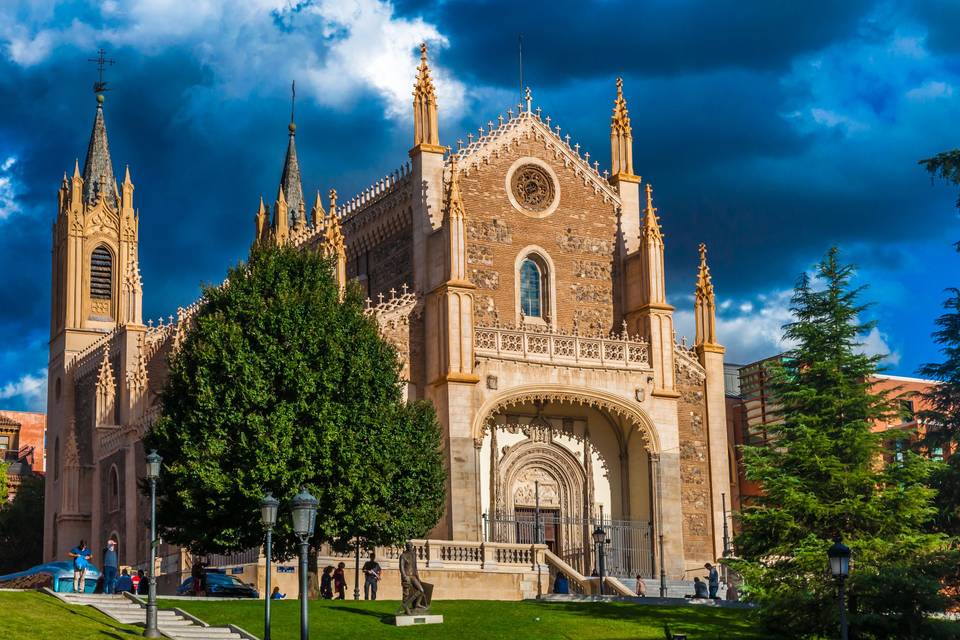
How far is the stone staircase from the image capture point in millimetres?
31094

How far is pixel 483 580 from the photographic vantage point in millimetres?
44812

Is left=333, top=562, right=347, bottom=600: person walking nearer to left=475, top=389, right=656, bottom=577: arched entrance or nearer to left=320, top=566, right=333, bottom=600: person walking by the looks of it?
left=320, top=566, right=333, bottom=600: person walking

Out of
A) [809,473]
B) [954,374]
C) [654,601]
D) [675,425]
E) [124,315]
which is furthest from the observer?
[124,315]

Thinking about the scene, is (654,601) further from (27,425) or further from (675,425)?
(27,425)

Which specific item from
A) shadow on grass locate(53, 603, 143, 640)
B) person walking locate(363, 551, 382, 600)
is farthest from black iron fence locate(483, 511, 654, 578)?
shadow on grass locate(53, 603, 143, 640)

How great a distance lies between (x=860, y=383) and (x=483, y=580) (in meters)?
13.3

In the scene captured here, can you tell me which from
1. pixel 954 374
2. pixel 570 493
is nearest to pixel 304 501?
pixel 954 374

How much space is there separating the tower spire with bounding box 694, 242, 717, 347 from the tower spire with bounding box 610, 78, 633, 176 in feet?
14.2

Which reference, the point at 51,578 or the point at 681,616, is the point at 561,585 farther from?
the point at 51,578

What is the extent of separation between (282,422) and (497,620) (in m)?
8.72

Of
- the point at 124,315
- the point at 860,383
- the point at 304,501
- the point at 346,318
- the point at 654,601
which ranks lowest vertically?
the point at 654,601

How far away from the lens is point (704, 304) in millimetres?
58156

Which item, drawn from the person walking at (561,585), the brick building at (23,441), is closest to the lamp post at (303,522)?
the person walking at (561,585)

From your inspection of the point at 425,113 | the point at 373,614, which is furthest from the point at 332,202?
the point at 373,614
